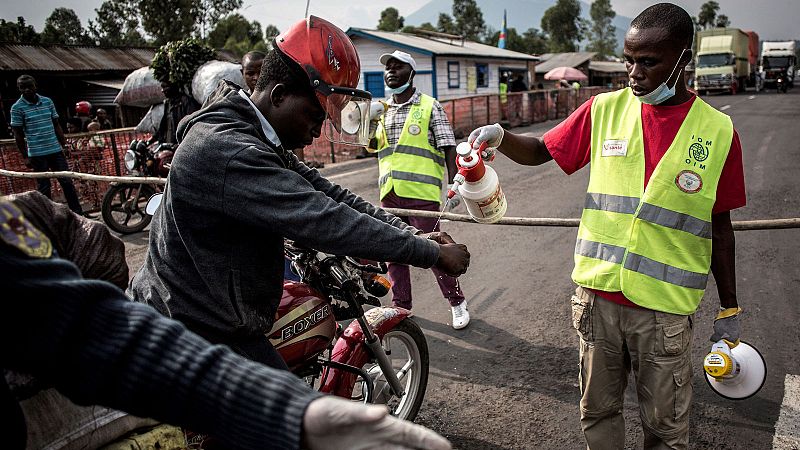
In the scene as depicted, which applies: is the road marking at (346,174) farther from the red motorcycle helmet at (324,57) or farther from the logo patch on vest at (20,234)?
the logo patch on vest at (20,234)

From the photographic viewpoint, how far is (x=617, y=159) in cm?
243

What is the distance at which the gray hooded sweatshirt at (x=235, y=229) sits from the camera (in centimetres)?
170

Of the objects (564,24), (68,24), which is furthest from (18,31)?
(564,24)

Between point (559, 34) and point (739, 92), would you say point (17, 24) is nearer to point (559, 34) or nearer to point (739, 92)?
point (739, 92)

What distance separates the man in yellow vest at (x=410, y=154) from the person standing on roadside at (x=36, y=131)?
5642mm

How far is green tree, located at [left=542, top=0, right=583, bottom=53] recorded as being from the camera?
73.1m

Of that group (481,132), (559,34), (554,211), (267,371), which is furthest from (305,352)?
(559,34)

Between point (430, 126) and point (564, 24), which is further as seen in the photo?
point (564, 24)

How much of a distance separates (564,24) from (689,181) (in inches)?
3105

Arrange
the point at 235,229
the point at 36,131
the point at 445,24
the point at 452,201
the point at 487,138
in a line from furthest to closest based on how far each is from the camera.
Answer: the point at 445,24 → the point at 36,131 → the point at 452,201 → the point at 487,138 → the point at 235,229

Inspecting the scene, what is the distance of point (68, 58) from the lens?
22.7 meters

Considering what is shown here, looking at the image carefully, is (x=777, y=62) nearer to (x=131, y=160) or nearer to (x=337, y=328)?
(x=131, y=160)

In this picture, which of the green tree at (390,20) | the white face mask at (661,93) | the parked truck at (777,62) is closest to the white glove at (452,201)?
the white face mask at (661,93)

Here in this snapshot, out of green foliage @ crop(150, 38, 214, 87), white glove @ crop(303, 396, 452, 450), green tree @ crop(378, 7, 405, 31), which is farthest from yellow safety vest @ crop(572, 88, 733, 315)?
green tree @ crop(378, 7, 405, 31)
